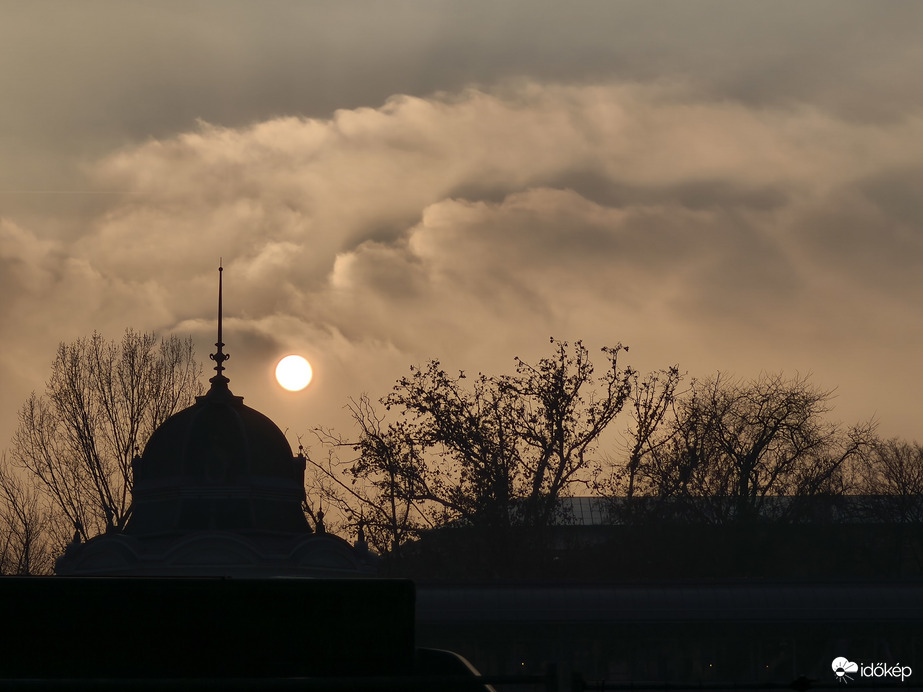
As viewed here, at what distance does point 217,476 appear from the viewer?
41625 millimetres

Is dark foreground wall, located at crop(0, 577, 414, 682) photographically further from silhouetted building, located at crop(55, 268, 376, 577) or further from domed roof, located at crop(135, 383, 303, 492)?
domed roof, located at crop(135, 383, 303, 492)

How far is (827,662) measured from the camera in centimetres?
2881

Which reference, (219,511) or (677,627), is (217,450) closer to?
(219,511)

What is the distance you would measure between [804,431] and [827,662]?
81.2 feet

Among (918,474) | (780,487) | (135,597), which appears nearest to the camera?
(135,597)

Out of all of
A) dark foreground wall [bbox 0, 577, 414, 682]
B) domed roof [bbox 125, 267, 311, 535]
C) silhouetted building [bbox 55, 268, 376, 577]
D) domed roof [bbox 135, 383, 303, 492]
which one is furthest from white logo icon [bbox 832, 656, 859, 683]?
dark foreground wall [bbox 0, 577, 414, 682]

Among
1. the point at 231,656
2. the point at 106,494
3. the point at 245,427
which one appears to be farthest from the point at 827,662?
the point at 106,494

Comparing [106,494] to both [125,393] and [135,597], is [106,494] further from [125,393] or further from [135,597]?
[135,597]

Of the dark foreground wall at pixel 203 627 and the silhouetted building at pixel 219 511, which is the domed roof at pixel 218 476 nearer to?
the silhouetted building at pixel 219 511

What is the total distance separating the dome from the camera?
41312 millimetres

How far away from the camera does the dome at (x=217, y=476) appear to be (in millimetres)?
41312

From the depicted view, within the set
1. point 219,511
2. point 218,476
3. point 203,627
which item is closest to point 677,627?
point 219,511

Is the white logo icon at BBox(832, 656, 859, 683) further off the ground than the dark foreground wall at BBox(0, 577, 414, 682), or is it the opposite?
the dark foreground wall at BBox(0, 577, 414, 682)

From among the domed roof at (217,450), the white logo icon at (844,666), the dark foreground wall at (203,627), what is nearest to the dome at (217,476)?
the domed roof at (217,450)
